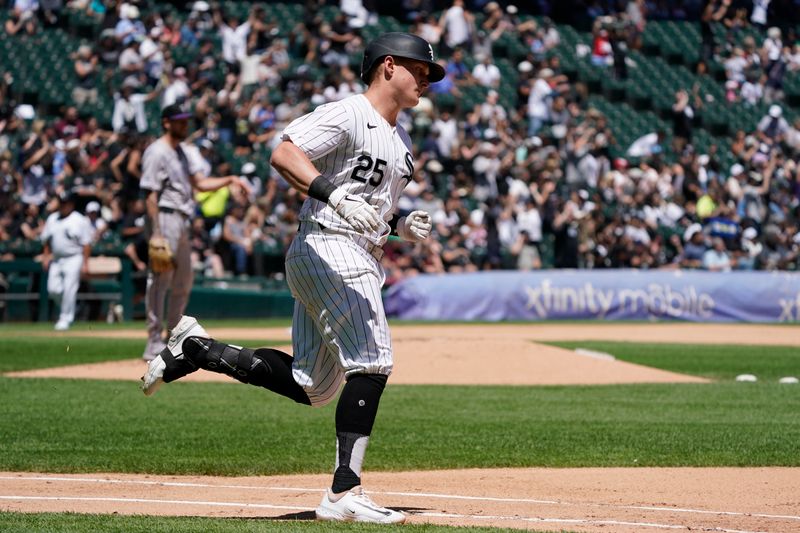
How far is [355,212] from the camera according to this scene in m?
4.85

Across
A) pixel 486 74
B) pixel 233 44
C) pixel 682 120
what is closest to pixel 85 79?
pixel 233 44

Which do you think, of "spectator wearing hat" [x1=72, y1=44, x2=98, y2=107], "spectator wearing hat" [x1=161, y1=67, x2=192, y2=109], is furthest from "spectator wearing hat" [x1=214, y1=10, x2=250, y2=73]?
"spectator wearing hat" [x1=72, y1=44, x2=98, y2=107]

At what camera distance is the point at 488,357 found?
1362cm

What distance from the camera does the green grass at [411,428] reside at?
736cm

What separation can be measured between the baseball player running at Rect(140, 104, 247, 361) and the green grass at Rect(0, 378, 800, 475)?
0.76 meters

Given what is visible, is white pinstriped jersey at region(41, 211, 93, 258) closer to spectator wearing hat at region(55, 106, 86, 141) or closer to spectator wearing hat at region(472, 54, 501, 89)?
spectator wearing hat at region(55, 106, 86, 141)

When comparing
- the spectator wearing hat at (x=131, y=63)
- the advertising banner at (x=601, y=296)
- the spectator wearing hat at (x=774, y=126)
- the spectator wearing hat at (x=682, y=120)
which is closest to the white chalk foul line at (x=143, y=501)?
the advertising banner at (x=601, y=296)

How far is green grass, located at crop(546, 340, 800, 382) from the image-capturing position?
14.0m

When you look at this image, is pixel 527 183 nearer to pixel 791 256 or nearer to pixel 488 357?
pixel 791 256

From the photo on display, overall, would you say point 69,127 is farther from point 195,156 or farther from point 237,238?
point 237,238

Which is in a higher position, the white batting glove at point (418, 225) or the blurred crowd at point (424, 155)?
the white batting glove at point (418, 225)

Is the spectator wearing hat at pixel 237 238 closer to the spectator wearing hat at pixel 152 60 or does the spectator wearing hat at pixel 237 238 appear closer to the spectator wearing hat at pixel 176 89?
the spectator wearing hat at pixel 176 89

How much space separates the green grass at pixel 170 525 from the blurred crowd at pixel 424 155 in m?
15.6

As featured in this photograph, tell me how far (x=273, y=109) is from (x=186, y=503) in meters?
19.2
